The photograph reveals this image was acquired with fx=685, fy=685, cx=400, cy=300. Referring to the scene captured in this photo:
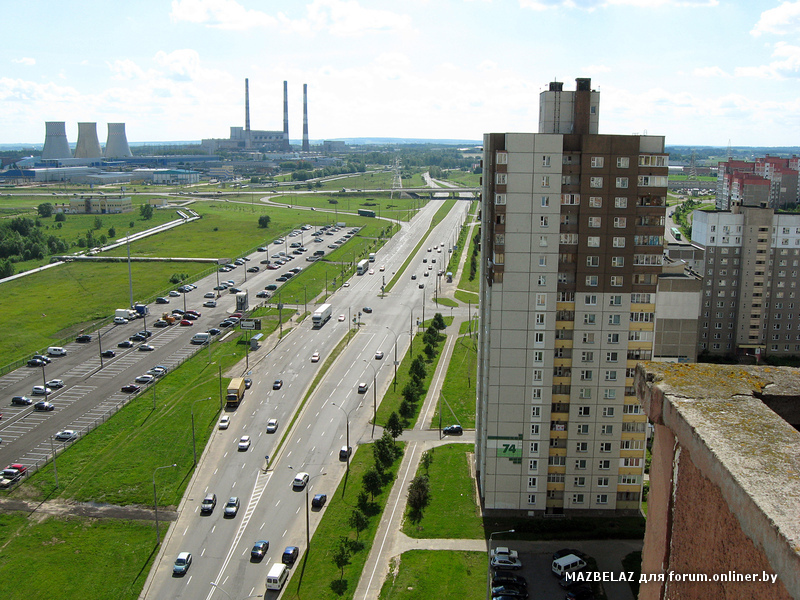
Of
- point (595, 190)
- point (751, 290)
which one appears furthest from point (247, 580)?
point (751, 290)

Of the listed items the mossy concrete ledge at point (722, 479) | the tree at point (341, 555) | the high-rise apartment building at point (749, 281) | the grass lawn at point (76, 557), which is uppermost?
the mossy concrete ledge at point (722, 479)

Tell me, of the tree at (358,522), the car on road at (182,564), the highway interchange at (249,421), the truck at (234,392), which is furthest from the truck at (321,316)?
the car on road at (182,564)

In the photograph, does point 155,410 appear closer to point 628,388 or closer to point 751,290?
point 628,388

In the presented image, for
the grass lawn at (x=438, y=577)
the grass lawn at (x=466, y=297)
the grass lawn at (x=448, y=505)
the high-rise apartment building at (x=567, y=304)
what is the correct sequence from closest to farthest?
the grass lawn at (x=438, y=577) → the high-rise apartment building at (x=567, y=304) → the grass lawn at (x=448, y=505) → the grass lawn at (x=466, y=297)

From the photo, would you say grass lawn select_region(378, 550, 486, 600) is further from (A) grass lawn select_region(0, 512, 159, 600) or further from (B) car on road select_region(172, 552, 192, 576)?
(A) grass lawn select_region(0, 512, 159, 600)

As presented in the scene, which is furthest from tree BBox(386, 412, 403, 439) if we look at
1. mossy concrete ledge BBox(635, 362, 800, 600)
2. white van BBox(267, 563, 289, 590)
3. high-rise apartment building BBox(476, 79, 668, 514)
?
mossy concrete ledge BBox(635, 362, 800, 600)

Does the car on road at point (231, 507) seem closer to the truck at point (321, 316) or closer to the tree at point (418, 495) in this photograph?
the tree at point (418, 495)

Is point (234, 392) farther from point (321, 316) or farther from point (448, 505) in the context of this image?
point (321, 316)
